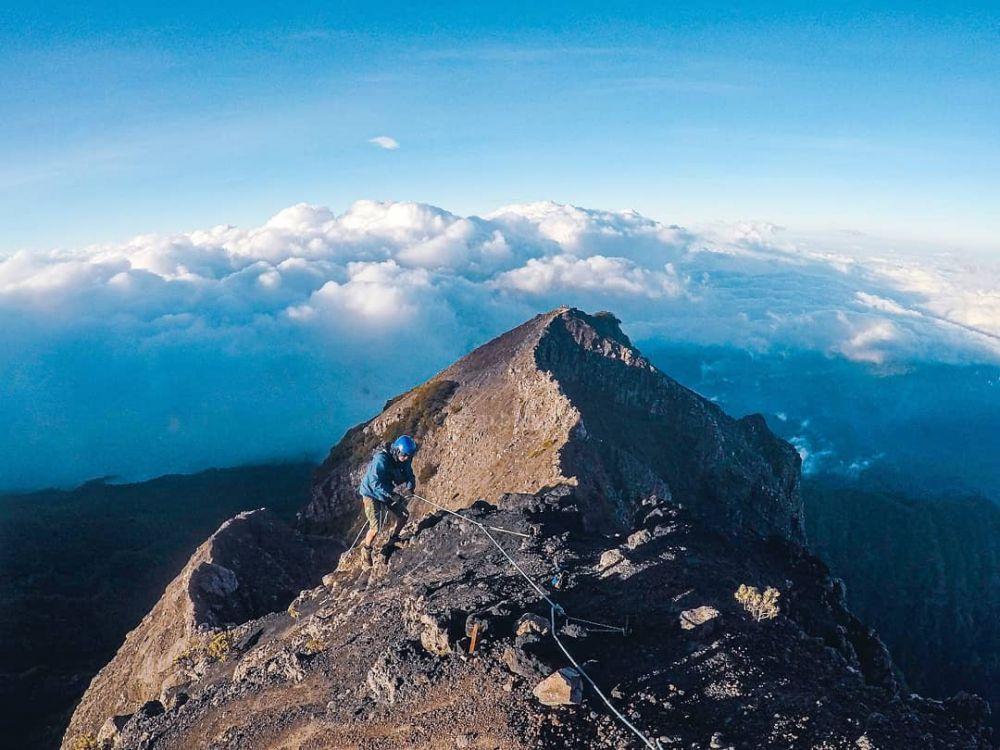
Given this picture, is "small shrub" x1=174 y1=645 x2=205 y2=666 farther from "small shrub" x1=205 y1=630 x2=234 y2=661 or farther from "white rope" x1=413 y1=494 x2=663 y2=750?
"white rope" x1=413 y1=494 x2=663 y2=750

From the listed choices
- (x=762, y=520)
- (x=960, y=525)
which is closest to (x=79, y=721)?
(x=762, y=520)

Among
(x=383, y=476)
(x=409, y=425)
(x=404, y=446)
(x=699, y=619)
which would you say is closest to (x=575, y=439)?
(x=383, y=476)

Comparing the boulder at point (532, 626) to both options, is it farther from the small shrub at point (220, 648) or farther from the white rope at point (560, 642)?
the small shrub at point (220, 648)

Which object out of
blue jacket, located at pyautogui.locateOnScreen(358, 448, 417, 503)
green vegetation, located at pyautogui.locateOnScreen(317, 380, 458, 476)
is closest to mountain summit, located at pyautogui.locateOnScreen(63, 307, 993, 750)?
blue jacket, located at pyautogui.locateOnScreen(358, 448, 417, 503)

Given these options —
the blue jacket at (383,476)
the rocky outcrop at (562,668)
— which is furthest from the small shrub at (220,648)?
the blue jacket at (383,476)

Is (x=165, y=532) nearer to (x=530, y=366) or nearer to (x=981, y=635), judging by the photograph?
(x=530, y=366)

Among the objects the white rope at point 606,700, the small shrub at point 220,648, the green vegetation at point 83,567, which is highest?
the white rope at point 606,700
